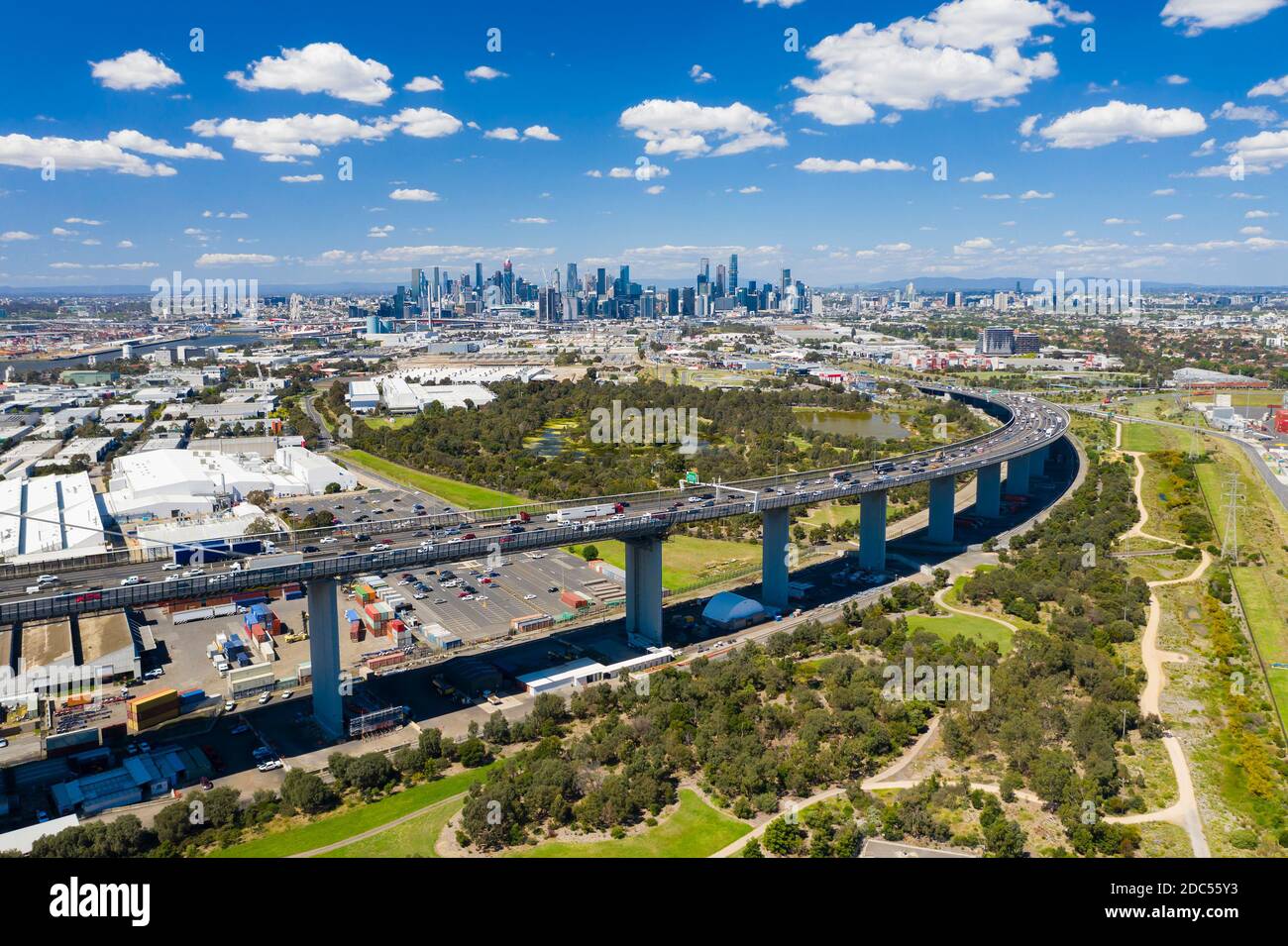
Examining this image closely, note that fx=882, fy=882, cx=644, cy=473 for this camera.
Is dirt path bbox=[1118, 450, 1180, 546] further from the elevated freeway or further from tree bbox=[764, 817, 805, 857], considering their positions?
tree bbox=[764, 817, 805, 857]

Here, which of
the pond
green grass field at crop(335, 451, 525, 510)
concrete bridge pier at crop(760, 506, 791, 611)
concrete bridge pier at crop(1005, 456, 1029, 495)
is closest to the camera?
concrete bridge pier at crop(760, 506, 791, 611)

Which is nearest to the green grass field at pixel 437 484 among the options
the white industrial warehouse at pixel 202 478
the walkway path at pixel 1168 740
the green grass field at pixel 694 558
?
the white industrial warehouse at pixel 202 478

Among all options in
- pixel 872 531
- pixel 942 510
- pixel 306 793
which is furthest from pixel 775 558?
pixel 306 793

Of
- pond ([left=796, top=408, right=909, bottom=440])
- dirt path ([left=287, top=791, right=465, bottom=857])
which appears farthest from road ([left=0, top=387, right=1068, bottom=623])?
pond ([left=796, top=408, right=909, bottom=440])

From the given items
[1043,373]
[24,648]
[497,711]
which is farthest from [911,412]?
[24,648]

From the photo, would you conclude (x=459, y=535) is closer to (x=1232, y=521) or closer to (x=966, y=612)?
(x=966, y=612)

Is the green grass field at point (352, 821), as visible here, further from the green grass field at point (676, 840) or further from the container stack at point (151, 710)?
the container stack at point (151, 710)

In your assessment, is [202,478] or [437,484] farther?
[437,484]
